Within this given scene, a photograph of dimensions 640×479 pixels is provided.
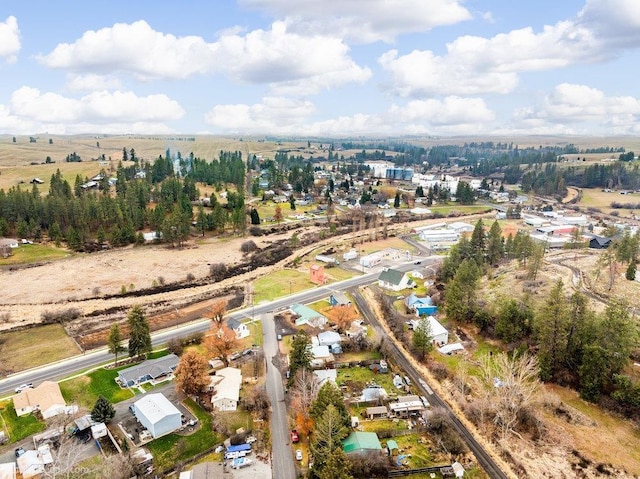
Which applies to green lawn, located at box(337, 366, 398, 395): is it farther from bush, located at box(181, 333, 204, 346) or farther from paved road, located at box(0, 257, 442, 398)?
paved road, located at box(0, 257, 442, 398)

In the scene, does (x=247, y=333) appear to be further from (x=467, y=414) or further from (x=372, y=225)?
(x=372, y=225)

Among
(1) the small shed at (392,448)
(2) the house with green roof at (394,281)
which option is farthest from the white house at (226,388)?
(2) the house with green roof at (394,281)

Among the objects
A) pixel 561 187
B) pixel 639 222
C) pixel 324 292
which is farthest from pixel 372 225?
pixel 561 187

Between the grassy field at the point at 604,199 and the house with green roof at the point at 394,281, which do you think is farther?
the grassy field at the point at 604,199

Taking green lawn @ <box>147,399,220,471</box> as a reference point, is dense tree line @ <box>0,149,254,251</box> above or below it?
above

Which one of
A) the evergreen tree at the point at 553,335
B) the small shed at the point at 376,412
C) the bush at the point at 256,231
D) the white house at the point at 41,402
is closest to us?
the white house at the point at 41,402

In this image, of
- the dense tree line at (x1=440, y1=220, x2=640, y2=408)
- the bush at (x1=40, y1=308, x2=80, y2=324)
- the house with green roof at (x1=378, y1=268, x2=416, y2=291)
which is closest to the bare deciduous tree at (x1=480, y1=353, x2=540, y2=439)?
the dense tree line at (x1=440, y1=220, x2=640, y2=408)

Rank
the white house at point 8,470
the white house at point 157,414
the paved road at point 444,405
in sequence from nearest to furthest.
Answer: the white house at point 8,470, the paved road at point 444,405, the white house at point 157,414

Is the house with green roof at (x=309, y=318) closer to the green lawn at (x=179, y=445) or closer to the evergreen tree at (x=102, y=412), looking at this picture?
the green lawn at (x=179, y=445)

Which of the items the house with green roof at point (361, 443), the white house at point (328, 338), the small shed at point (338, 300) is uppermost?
the small shed at point (338, 300)
